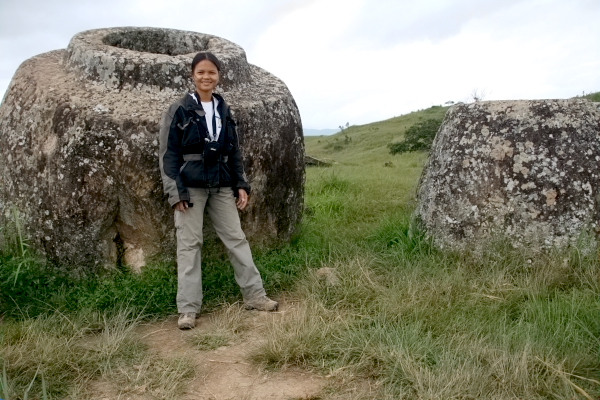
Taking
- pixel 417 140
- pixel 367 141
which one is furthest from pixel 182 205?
pixel 367 141

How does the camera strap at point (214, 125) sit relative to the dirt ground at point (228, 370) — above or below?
above

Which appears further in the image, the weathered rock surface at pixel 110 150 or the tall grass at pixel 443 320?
the weathered rock surface at pixel 110 150

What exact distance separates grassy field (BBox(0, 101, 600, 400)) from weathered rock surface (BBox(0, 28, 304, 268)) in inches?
11.2

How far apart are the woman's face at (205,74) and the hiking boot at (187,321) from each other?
5.40 ft

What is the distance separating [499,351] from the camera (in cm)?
377

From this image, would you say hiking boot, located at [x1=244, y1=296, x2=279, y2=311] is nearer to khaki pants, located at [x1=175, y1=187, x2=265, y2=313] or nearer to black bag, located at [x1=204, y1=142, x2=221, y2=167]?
khaki pants, located at [x1=175, y1=187, x2=265, y2=313]

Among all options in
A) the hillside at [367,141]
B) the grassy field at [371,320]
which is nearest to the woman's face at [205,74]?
the grassy field at [371,320]

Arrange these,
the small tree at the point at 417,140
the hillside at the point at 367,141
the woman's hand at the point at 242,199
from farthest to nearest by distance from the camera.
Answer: the hillside at the point at 367,141 → the small tree at the point at 417,140 → the woman's hand at the point at 242,199

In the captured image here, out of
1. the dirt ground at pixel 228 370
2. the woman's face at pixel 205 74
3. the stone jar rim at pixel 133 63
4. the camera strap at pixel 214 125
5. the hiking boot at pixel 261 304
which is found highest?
the stone jar rim at pixel 133 63

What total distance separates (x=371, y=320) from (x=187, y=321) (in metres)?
1.31

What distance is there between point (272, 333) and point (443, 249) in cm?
191

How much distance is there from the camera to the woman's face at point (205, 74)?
474cm

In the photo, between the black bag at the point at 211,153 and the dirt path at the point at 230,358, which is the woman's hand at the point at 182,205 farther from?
the dirt path at the point at 230,358

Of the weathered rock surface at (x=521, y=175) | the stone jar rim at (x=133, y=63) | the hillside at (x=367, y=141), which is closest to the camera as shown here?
the weathered rock surface at (x=521, y=175)
